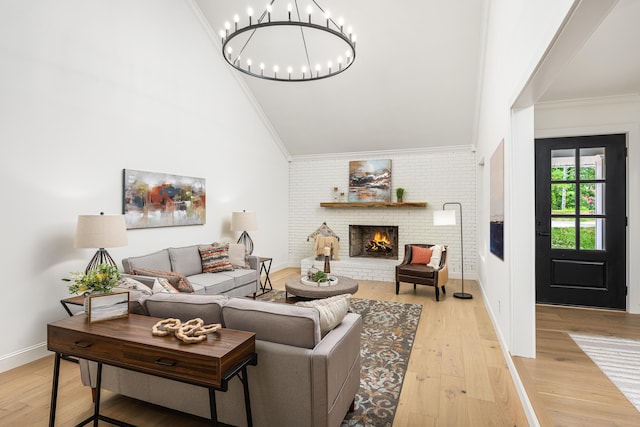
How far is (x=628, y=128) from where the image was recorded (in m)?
4.14

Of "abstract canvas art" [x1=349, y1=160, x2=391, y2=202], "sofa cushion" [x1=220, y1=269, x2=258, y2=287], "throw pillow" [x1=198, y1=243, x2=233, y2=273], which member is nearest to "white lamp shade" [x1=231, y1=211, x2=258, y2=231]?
"throw pillow" [x1=198, y1=243, x2=233, y2=273]

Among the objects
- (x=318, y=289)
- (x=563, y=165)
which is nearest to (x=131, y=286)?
(x=318, y=289)

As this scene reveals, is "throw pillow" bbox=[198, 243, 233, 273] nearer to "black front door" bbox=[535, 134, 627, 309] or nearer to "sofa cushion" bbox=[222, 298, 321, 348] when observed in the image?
"sofa cushion" bbox=[222, 298, 321, 348]

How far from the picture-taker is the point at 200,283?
417cm

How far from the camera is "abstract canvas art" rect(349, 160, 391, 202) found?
7125mm

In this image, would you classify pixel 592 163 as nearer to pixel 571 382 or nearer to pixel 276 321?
pixel 571 382

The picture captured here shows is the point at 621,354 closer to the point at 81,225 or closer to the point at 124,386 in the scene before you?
the point at 124,386

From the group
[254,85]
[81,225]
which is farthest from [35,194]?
[254,85]

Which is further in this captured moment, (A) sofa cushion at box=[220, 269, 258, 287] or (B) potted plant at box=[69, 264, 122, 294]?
(A) sofa cushion at box=[220, 269, 258, 287]

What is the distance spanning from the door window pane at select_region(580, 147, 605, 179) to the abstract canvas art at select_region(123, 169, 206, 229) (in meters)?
5.15

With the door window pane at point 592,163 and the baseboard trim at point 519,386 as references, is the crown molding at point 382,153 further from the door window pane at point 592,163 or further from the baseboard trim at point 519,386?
the baseboard trim at point 519,386

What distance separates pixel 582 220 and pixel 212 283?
15.3ft

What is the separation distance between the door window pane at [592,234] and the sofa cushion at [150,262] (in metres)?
5.20

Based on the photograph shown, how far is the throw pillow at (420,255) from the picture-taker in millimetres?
5621
